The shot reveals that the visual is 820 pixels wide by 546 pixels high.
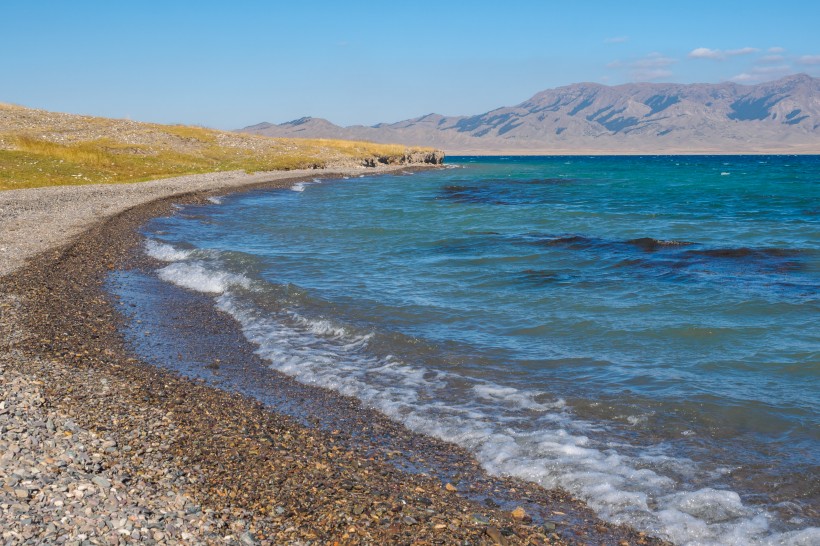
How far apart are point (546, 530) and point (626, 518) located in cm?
102

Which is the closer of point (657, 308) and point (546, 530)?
point (546, 530)

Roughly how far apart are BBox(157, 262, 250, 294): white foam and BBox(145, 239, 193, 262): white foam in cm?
160

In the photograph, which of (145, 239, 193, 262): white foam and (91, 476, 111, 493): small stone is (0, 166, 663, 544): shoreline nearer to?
(91, 476, 111, 493): small stone

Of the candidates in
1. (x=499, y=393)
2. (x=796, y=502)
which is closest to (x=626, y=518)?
(x=796, y=502)

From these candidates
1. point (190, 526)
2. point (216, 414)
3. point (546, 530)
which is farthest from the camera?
point (216, 414)

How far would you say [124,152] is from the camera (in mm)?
64625

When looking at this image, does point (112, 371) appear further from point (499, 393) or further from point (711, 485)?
point (711, 485)

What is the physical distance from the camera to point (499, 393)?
11.7 m

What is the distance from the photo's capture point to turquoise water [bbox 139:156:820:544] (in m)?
8.76

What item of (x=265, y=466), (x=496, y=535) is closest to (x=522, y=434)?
(x=496, y=535)

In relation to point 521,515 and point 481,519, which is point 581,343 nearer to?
point 521,515

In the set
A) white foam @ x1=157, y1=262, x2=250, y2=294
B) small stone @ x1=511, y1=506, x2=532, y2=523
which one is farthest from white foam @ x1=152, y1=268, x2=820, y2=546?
white foam @ x1=157, y1=262, x2=250, y2=294

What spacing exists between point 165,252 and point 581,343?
53.2ft

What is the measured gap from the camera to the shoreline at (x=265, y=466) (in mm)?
7113
